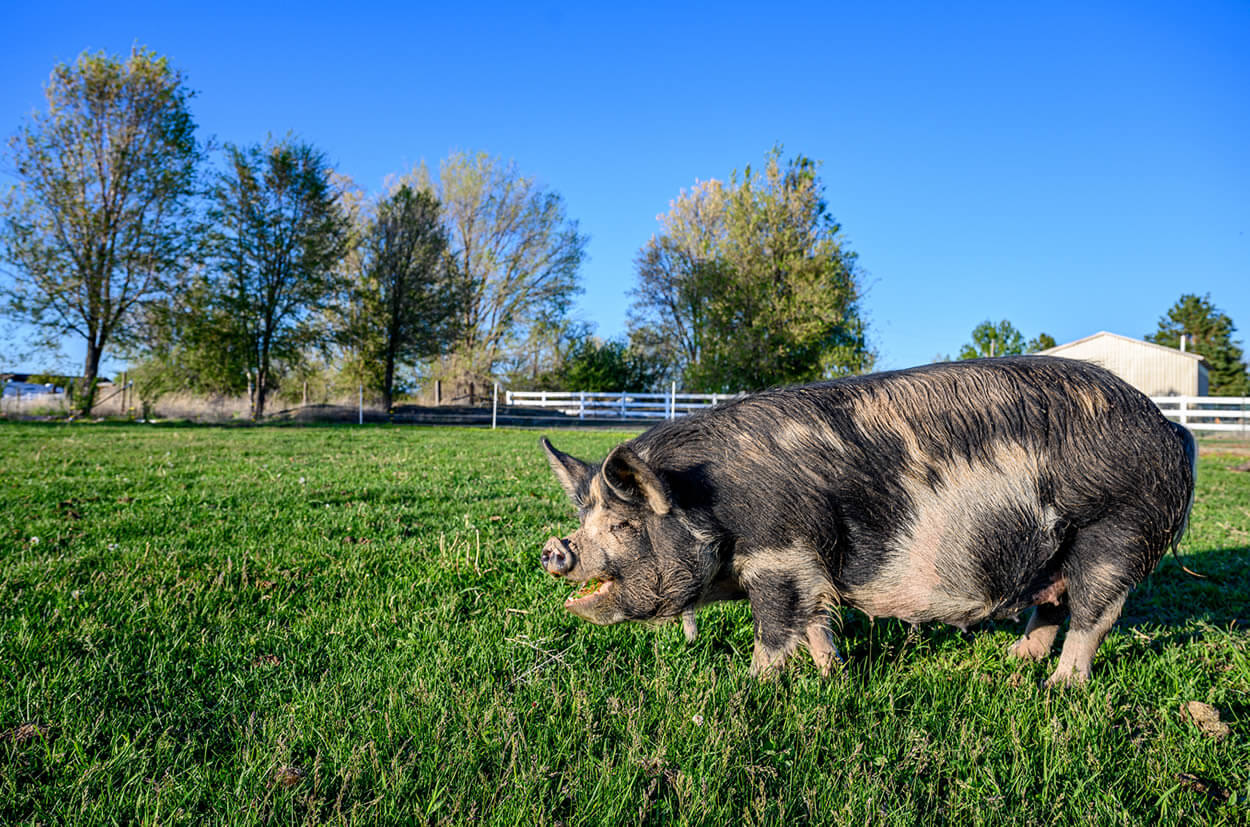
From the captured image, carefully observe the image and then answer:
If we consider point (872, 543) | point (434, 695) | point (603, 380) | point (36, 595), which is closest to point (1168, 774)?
point (872, 543)

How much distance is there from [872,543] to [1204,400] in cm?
2453

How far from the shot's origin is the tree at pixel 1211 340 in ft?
181

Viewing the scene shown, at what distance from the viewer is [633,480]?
9.77 feet

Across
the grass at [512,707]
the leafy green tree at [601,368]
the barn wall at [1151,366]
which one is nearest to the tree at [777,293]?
the leafy green tree at [601,368]

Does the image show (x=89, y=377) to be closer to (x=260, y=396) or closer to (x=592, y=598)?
(x=260, y=396)

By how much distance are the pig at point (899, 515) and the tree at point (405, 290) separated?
1386 inches

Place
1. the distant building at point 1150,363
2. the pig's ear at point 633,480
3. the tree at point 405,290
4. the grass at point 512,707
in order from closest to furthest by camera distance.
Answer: the grass at point 512,707 → the pig's ear at point 633,480 → the tree at point 405,290 → the distant building at point 1150,363

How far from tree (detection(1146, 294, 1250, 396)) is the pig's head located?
64.4 meters

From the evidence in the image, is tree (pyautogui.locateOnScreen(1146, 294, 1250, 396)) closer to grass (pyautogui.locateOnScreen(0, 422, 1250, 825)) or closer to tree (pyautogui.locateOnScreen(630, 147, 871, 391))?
tree (pyautogui.locateOnScreen(630, 147, 871, 391))

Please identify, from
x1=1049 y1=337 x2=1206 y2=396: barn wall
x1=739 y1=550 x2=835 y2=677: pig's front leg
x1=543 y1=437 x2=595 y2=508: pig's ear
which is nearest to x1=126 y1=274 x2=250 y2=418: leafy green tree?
x1=543 y1=437 x2=595 y2=508: pig's ear

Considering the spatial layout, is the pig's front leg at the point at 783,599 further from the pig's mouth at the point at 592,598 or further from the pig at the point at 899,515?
the pig's mouth at the point at 592,598

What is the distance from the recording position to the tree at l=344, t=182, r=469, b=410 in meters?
36.4

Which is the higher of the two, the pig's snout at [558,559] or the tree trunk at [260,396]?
the tree trunk at [260,396]

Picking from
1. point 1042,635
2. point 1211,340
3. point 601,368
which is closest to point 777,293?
point 601,368
